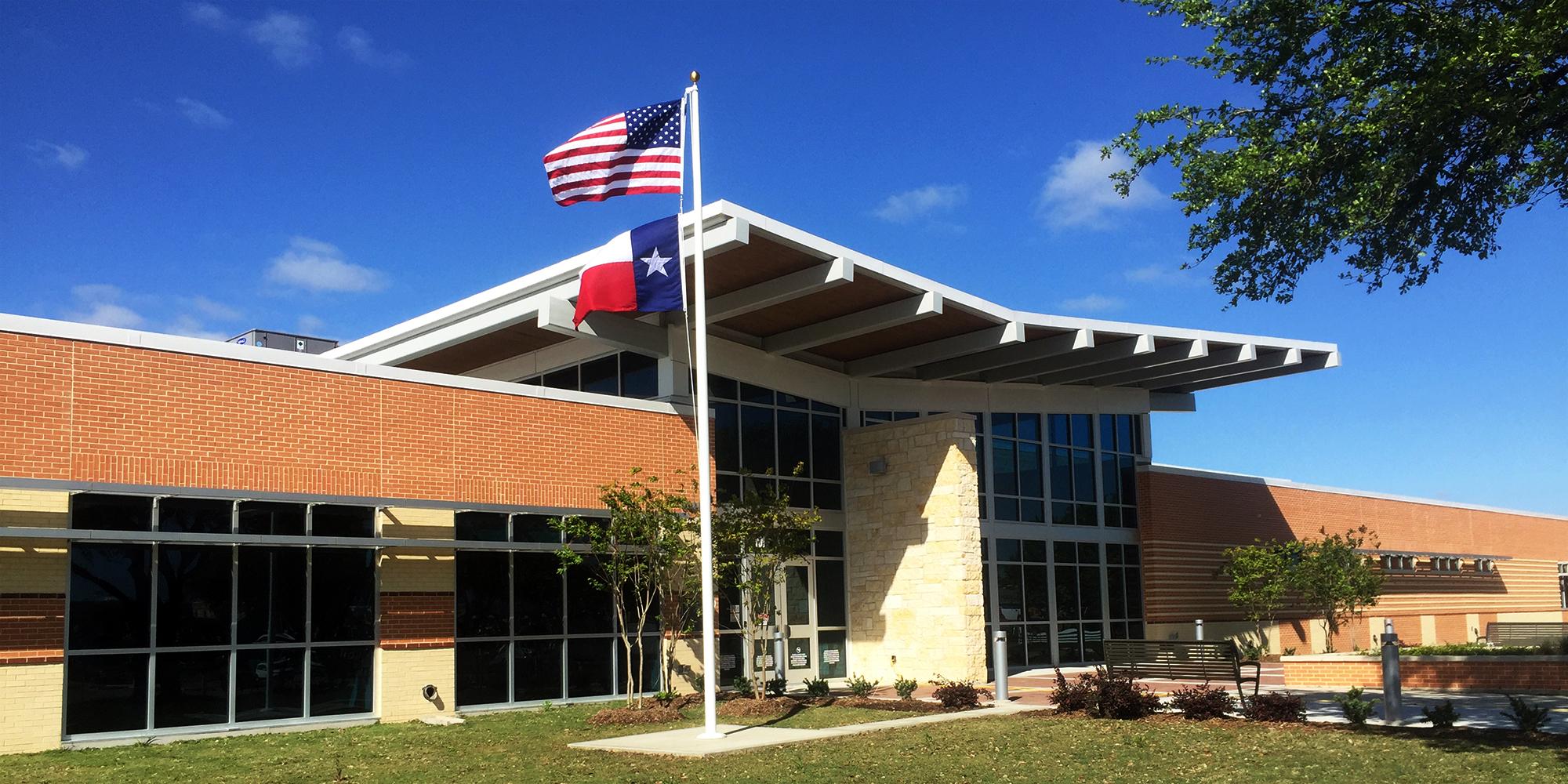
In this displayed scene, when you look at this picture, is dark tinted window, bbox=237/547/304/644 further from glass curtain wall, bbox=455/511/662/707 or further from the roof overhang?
the roof overhang

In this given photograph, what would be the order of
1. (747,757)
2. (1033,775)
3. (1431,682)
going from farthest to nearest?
(1431,682) → (747,757) → (1033,775)

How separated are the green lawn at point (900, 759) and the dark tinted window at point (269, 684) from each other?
2.19 ft

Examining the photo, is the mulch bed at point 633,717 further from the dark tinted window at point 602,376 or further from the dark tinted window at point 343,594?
the dark tinted window at point 602,376

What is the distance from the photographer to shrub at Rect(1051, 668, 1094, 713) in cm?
1691

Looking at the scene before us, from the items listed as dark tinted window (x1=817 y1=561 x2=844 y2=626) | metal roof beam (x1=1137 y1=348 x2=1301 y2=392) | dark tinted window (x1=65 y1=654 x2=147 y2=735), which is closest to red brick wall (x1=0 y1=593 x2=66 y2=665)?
dark tinted window (x1=65 y1=654 x2=147 y2=735)

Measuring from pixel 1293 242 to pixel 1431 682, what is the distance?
9.12 metres

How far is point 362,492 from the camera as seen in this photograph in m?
17.8

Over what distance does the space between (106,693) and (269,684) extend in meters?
1.98

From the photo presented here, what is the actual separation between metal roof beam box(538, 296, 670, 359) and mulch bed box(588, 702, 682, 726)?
19.4ft

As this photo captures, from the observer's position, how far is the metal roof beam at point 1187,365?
2873 cm

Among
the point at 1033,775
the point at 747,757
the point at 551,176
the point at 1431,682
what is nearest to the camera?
the point at 1033,775

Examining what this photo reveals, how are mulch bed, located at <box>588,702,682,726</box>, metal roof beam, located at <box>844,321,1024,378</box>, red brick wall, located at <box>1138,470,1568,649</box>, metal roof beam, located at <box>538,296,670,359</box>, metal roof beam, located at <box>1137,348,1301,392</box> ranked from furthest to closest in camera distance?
red brick wall, located at <box>1138,470,1568,649</box>
metal roof beam, located at <box>1137,348,1301,392</box>
metal roof beam, located at <box>844,321,1024,378</box>
metal roof beam, located at <box>538,296,670,359</box>
mulch bed, located at <box>588,702,682,726</box>

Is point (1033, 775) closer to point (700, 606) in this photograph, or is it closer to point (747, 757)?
point (747, 757)

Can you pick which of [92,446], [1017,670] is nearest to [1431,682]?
[1017,670]
